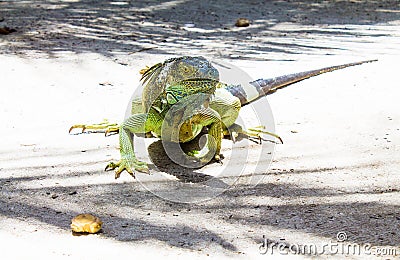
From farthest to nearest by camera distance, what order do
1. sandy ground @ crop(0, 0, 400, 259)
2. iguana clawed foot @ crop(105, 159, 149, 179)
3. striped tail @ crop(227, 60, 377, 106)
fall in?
striped tail @ crop(227, 60, 377, 106)
iguana clawed foot @ crop(105, 159, 149, 179)
sandy ground @ crop(0, 0, 400, 259)

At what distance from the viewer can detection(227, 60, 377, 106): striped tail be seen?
208 inches

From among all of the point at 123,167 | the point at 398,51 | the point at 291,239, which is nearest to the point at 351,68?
the point at 398,51

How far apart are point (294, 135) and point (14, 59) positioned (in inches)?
128

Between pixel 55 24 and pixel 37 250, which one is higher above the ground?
pixel 55 24

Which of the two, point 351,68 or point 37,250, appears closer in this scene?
point 37,250

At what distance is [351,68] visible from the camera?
6.51 meters

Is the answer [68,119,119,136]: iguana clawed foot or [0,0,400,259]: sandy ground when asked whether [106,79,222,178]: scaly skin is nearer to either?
[0,0,400,259]: sandy ground

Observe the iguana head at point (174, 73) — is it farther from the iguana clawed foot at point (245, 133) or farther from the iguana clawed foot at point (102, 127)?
the iguana clawed foot at point (245, 133)

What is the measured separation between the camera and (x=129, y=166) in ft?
13.4

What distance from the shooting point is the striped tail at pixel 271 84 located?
208 inches

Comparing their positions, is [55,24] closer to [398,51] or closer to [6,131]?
[6,131]

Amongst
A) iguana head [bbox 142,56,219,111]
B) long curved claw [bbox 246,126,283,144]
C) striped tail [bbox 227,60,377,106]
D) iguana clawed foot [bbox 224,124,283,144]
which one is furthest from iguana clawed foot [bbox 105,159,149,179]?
striped tail [bbox 227,60,377,106]

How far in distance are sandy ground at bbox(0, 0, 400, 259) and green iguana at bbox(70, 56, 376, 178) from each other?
8.6 inches

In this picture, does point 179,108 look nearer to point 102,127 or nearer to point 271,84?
point 102,127
